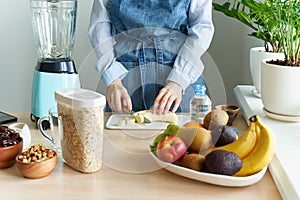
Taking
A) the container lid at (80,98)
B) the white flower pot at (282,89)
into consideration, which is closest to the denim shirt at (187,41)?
the white flower pot at (282,89)

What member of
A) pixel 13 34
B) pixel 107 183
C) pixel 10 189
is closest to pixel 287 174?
pixel 107 183

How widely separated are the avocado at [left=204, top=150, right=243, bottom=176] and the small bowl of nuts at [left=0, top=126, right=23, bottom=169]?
393 mm

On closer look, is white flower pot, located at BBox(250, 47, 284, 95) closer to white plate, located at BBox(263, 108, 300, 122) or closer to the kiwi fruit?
white plate, located at BBox(263, 108, 300, 122)

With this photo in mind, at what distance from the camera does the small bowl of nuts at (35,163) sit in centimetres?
94

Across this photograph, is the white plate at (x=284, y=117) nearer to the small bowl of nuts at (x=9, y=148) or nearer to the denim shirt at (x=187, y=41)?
the denim shirt at (x=187, y=41)

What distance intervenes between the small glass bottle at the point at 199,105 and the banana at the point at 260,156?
26 cm

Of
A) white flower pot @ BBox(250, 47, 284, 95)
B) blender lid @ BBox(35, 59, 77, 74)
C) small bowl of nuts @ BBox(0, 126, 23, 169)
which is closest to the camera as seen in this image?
small bowl of nuts @ BBox(0, 126, 23, 169)

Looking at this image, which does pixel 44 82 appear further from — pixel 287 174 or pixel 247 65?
pixel 247 65

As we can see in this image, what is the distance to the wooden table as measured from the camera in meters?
0.89

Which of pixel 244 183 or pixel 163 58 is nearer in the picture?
pixel 244 183

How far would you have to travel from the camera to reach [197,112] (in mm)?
1258

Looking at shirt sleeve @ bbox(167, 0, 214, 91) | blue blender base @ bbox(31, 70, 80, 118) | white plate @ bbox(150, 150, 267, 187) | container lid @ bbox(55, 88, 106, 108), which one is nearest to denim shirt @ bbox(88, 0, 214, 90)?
shirt sleeve @ bbox(167, 0, 214, 91)

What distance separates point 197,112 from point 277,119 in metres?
0.20

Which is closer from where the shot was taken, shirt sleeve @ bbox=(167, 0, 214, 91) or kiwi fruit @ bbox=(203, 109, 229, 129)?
kiwi fruit @ bbox=(203, 109, 229, 129)
